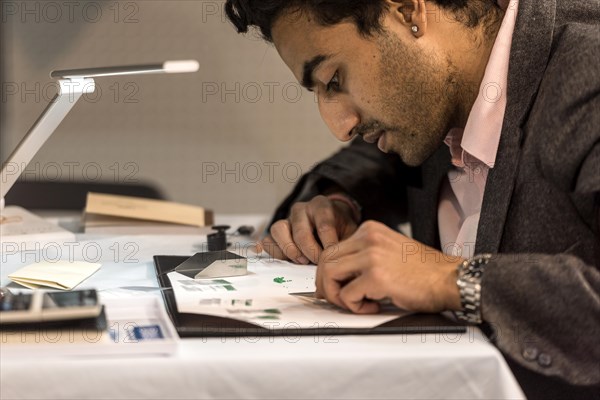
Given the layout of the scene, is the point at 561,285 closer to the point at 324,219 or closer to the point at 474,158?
the point at 474,158

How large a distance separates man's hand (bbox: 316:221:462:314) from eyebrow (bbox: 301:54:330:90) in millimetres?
289

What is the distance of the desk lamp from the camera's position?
3.41ft

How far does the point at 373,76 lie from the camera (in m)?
1.11

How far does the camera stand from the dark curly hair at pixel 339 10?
109 centimetres

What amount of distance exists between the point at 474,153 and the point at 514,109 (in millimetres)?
98

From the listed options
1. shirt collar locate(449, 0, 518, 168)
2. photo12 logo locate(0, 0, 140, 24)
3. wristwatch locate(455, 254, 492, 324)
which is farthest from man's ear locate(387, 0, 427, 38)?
photo12 logo locate(0, 0, 140, 24)

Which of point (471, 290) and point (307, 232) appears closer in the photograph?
point (471, 290)

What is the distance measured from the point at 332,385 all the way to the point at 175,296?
240mm

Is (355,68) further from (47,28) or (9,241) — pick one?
(47,28)

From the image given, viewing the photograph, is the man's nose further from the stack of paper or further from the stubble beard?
the stack of paper

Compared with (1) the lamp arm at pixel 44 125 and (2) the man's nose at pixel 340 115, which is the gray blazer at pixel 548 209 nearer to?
(2) the man's nose at pixel 340 115

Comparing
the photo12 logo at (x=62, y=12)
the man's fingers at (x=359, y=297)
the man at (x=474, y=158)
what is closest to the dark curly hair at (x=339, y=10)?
the man at (x=474, y=158)

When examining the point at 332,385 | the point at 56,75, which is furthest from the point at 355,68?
the point at 332,385

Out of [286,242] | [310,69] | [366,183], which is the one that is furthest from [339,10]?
[366,183]
